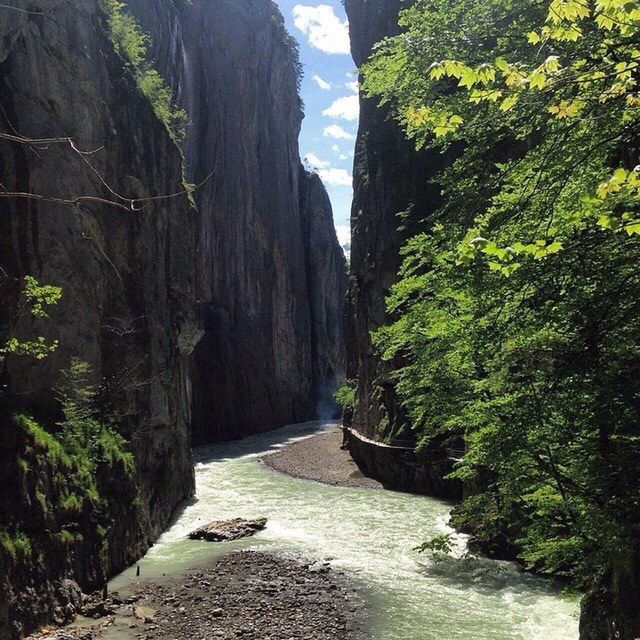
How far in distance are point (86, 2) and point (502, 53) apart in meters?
14.3

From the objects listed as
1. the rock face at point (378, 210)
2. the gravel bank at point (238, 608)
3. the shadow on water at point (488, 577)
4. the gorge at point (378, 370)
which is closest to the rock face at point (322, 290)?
the rock face at point (378, 210)

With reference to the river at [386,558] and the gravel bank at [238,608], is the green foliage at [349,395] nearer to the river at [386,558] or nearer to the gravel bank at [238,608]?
the river at [386,558]

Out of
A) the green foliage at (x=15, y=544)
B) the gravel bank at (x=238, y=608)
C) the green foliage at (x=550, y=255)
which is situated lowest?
the gravel bank at (x=238, y=608)

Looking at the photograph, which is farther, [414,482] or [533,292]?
[414,482]

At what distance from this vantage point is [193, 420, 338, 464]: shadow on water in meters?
35.8

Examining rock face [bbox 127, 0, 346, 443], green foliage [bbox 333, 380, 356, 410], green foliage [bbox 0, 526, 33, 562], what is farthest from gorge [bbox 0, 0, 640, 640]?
rock face [bbox 127, 0, 346, 443]

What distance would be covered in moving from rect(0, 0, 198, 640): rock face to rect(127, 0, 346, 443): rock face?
71.1 feet

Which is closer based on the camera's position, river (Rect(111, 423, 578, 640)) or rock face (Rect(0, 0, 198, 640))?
rock face (Rect(0, 0, 198, 640))

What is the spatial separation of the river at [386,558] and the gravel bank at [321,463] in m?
1.19

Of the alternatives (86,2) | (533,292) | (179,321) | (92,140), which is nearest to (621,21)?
(533,292)

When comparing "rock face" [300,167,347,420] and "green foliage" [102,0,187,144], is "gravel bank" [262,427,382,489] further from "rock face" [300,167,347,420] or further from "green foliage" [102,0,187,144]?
"rock face" [300,167,347,420]

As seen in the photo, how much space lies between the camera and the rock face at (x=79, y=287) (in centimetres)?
962

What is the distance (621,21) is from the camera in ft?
10.7

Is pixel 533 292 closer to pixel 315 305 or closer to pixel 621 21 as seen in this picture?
pixel 621 21
